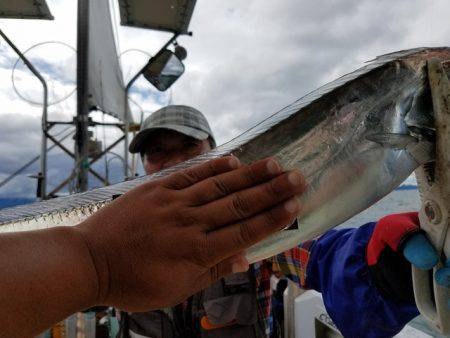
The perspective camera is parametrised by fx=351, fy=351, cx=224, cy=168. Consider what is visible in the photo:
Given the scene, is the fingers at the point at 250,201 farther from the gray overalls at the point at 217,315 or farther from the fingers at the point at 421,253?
the gray overalls at the point at 217,315

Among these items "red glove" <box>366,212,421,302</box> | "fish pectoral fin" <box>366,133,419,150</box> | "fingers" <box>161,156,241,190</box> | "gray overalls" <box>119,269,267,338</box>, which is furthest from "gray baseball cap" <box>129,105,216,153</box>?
"fingers" <box>161,156,241,190</box>

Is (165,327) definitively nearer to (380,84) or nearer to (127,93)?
(380,84)

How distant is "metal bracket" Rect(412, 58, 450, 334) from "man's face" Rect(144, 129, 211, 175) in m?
1.91

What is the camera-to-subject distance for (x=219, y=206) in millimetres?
817

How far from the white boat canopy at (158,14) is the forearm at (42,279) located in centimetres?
432

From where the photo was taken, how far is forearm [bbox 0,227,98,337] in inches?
24.8

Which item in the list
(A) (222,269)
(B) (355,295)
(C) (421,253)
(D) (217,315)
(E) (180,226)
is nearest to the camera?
(E) (180,226)

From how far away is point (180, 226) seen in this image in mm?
794

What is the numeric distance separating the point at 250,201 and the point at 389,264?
3.25 feet

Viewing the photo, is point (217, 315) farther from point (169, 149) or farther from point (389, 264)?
point (169, 149)

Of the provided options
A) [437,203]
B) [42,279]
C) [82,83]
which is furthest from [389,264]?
[82,83]

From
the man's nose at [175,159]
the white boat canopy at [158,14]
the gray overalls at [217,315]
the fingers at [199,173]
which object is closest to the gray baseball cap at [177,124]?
the man's nose at [175,159]

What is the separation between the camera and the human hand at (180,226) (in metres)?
0.76

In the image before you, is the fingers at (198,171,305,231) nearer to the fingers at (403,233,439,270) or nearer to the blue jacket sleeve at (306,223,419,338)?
the fingers at (403,233,439,270)
